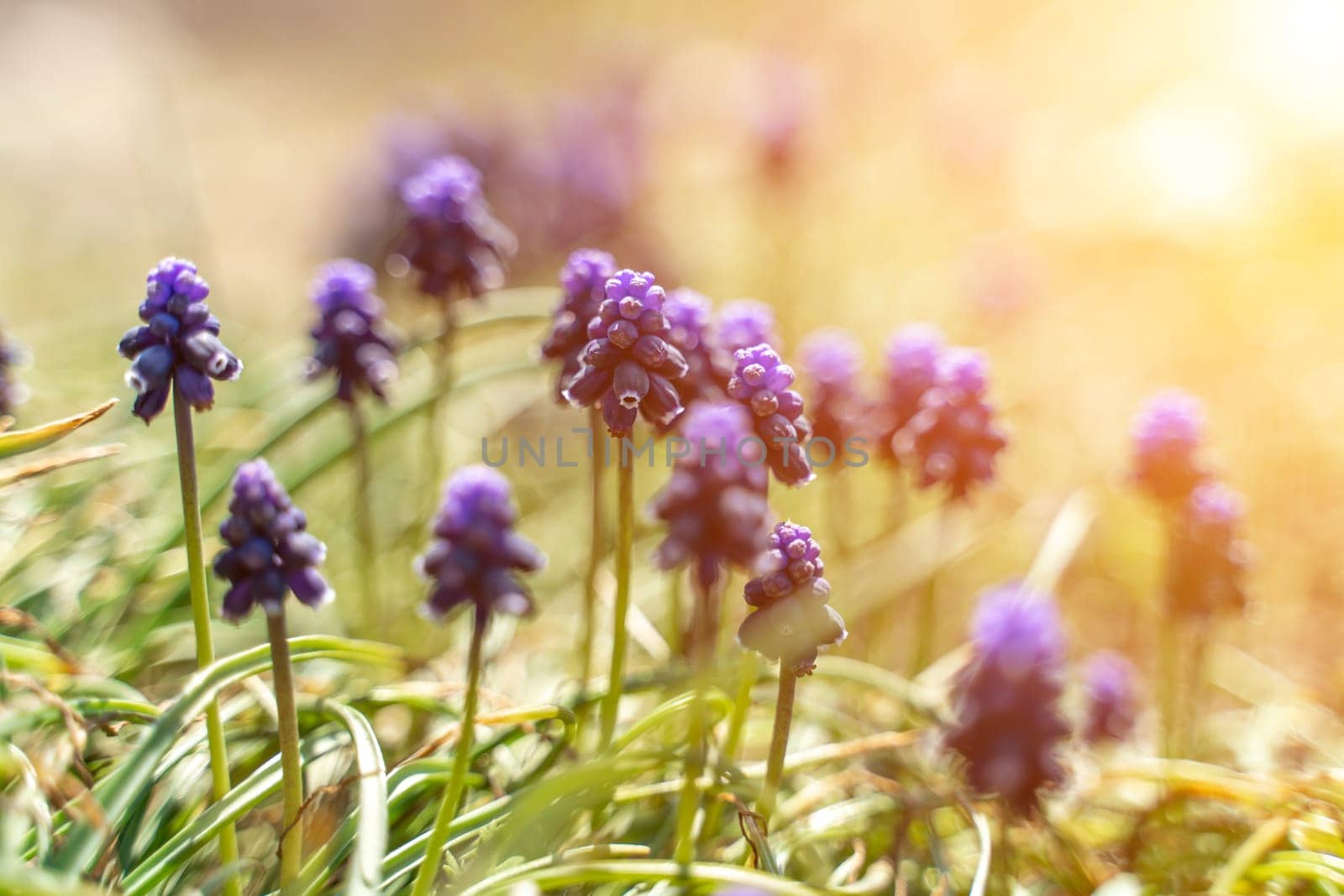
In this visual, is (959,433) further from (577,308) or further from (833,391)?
(577,308)

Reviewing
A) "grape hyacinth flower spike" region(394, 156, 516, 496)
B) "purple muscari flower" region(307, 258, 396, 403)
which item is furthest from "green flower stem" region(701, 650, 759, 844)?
"grape hyacinth flower spike" region(394, 156, 516, 496)

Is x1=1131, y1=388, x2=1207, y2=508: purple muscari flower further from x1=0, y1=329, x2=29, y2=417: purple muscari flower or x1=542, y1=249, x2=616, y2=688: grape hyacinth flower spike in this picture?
x1=0, y1=329, x2=29, y2=417: purple muscari flower

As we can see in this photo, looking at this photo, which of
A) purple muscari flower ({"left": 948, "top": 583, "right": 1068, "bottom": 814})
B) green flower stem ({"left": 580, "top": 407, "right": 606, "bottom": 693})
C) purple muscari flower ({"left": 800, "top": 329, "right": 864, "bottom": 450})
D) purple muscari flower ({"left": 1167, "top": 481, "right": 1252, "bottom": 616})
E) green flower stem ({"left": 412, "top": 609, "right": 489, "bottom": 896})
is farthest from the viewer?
purple muscari flower ({"left": 800, "top": 329, "right": 864, "bottom": 450})

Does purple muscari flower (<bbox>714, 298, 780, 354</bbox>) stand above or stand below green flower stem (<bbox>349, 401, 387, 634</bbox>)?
above

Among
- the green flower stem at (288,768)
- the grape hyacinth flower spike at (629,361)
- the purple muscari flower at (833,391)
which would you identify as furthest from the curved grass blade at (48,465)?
the purple muscari flower at (833,391)

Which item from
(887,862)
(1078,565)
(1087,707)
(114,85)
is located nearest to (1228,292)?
(1078,565)

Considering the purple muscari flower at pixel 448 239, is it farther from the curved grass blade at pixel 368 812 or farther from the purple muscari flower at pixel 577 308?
the curved grass blade at pixel 368 812

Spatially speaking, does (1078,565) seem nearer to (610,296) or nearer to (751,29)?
(610,296)

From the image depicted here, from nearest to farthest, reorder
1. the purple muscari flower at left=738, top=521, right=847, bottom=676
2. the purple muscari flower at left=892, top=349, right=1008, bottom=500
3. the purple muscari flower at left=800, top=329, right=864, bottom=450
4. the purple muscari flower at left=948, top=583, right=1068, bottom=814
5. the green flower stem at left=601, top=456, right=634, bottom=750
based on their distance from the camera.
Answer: the purple muscari flower at left=738, top=521, right=847, bottom=676 < the green flower stem at left=601, top=456, right=634, bottom=750 < the purple muscari flower at left=948, top=583, right=1068, bottom=814 < the purple muscari flower at left=892, top=349, right=1008, bottom=500 < the purple muscari flower at left=800, top=329, right=864, bottom=450

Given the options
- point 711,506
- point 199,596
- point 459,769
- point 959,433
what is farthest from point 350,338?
point 959,433
